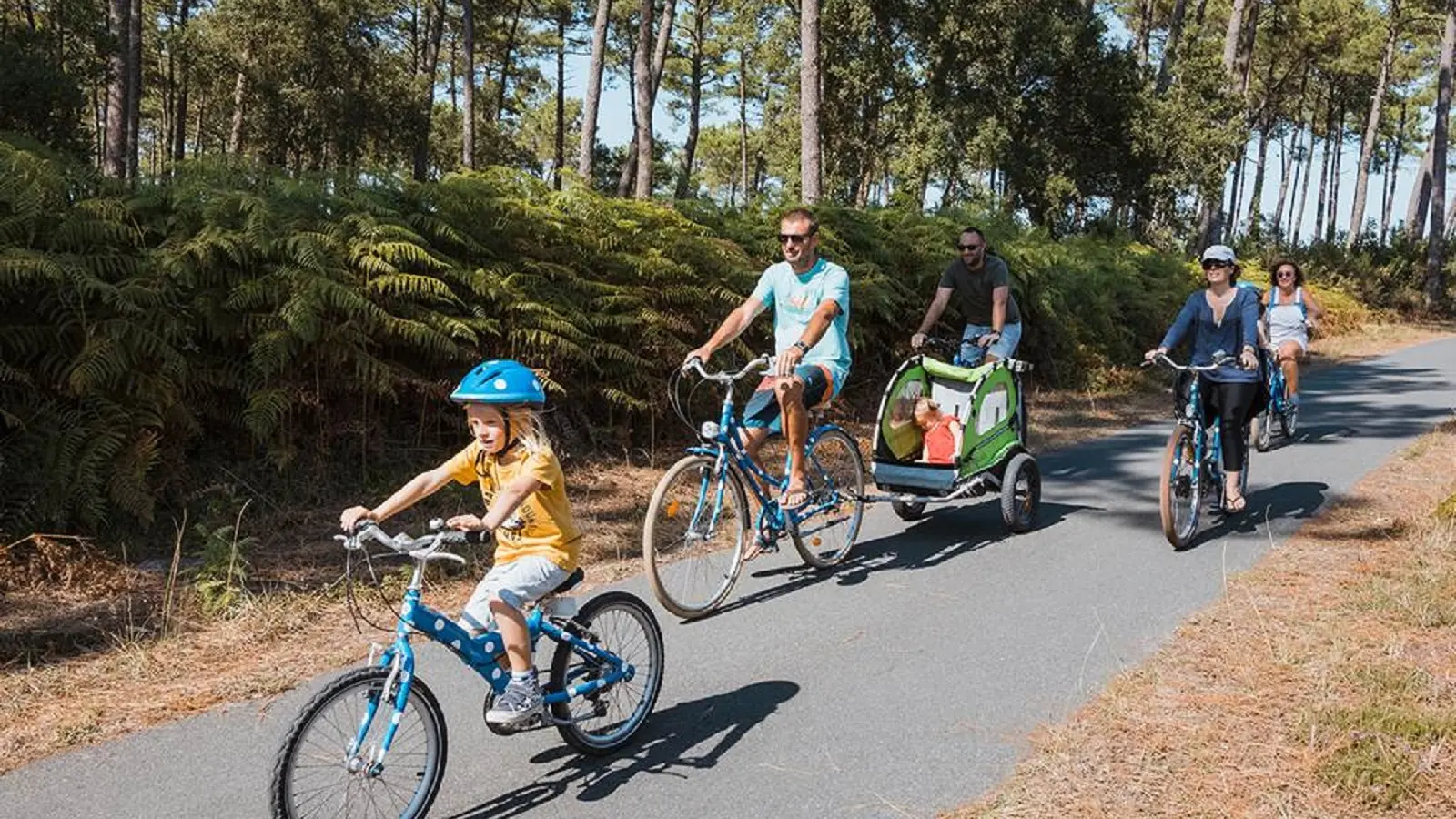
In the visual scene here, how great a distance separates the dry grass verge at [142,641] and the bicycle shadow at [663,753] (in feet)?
4.89

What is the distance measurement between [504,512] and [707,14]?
43057 millimetres

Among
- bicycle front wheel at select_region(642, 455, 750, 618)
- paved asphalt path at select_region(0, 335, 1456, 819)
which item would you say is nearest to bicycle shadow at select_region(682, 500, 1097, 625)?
paved asphalt path at select_region(0, 335, 1456, 819)

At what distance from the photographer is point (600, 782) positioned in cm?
375

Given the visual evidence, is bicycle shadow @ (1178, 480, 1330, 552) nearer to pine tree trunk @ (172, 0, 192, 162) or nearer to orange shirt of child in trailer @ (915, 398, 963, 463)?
orange shirt of child in trailer @ (915, 398, 963, 463)

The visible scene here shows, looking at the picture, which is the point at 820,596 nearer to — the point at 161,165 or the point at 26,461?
the point at 26,461

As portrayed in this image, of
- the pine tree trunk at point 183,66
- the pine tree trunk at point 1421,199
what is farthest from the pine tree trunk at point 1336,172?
the pine tree trunk at point 183,66

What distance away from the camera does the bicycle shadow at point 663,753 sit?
3.62 m

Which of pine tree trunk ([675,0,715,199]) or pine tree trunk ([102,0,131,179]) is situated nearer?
pine tree trunk ([102,0,131,179])

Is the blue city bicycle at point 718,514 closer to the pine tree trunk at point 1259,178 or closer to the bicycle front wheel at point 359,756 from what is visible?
the bicycle front wheel at point 359,756

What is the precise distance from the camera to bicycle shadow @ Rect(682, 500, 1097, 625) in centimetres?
616

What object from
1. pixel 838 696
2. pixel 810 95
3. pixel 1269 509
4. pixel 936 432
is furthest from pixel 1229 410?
pixel 810 95

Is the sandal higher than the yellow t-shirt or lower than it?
lower

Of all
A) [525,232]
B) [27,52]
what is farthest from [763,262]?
[27,52]

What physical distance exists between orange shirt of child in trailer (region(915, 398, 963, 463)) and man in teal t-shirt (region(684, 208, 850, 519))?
3.39ft
